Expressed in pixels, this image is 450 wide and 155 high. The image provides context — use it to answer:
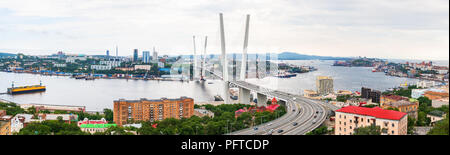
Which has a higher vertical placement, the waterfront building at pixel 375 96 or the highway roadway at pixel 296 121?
the highway roadway at pixel 296 121

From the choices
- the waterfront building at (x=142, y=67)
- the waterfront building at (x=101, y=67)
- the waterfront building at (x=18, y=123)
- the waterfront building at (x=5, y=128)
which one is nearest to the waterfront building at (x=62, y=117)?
the waterfront building at (x=18, y=123)

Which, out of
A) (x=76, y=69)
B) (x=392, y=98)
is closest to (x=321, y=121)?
(x=392, y=98)

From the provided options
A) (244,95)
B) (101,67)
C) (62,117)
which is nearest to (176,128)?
(62,117)

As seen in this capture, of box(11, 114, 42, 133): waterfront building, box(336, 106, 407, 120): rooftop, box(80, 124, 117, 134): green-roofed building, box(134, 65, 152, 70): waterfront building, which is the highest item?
box(134, 65, 152, 70): waterfront building

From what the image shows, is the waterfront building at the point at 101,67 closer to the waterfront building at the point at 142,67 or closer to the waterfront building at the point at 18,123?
the waterfront building at the point at 142,67

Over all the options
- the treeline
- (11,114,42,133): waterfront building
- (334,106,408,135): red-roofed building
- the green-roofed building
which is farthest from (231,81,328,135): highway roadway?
(11,114,42,133): waterfront building

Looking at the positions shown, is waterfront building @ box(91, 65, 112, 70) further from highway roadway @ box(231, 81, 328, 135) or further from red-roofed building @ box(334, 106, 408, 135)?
red-roofed building @ box(334, 106, 408, 135)
